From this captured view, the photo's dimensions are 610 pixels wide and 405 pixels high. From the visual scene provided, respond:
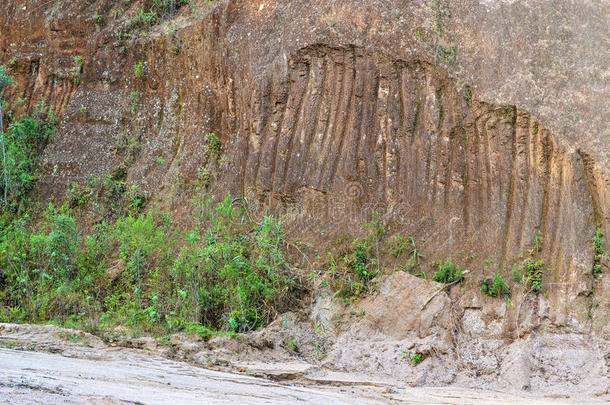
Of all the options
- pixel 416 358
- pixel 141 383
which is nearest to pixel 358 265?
pixel 416 358

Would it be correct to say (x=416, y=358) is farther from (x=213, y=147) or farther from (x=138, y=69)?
(x=138, y=69)

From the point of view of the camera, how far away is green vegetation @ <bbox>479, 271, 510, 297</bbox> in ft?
24.6

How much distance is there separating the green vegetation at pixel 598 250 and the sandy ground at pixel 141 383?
161cm

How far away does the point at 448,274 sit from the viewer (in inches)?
306

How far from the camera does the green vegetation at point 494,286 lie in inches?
295

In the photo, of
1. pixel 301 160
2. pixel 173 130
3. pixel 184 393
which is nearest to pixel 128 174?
pixel 173 130

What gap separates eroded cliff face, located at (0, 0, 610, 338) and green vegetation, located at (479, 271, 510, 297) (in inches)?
4.7

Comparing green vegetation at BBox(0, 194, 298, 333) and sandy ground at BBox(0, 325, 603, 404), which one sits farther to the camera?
green vegetation at BBox(0, 194, 298, 333)

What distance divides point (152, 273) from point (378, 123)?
9.40 ft

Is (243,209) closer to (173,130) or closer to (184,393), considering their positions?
(173,130)

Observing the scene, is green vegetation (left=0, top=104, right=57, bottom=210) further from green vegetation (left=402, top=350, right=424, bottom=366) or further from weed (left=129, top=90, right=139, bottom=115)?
green vegetation (left=402, top=350, right=424, bottom=366)

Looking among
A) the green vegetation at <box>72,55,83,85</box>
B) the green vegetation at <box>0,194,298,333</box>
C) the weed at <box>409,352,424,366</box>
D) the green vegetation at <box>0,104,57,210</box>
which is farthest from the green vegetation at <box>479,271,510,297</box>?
the green vegetation at <box>72,55,83,85</box>

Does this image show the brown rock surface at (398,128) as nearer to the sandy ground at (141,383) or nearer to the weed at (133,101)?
the weed at (133,101)

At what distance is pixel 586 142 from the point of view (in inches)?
301
